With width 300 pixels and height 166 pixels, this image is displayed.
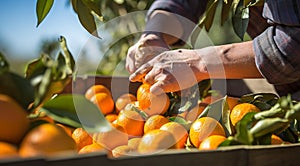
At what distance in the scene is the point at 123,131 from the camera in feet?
2.33

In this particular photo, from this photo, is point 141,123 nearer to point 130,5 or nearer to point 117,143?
point 117,143

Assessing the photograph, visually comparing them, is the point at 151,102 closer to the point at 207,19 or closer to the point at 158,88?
the point at 158,88

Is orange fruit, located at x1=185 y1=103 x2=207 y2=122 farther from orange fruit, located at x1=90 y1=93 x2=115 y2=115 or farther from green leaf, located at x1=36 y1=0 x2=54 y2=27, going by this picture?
green leaf, located at x1=36 y1=0 x2=54 y2=27

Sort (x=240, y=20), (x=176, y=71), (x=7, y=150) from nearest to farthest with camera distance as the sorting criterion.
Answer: (x=7, y=150), (x=176, y=71), (x=240, y=20)

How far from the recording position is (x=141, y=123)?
816mm

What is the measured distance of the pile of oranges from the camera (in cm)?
42

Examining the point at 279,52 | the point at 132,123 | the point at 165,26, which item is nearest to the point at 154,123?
the point at 132,123

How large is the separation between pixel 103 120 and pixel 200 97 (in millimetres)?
573

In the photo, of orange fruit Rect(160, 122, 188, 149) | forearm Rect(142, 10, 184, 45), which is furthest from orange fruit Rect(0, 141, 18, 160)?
forearm Rect(142, 10, 184, 45)

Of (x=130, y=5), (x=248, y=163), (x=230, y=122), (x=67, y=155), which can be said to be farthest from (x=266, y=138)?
(x=130, y=5)

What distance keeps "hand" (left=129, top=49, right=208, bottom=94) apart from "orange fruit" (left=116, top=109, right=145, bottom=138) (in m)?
0.08

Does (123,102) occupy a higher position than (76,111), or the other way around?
(76,111)

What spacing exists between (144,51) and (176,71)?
18 centimetres

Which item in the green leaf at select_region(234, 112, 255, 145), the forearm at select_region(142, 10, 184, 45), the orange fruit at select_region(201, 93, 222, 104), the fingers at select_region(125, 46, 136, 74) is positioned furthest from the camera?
the forearm at select_region(142, 10, 184, 45)
